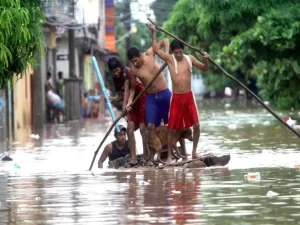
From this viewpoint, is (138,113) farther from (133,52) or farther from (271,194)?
(271,194)

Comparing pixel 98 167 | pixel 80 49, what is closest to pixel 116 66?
pixel 98 167

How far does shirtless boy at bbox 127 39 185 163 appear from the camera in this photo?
15.8 metres

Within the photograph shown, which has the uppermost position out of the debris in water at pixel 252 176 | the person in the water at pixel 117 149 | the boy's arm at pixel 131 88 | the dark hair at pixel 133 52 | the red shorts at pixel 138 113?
the dark hair at pixel 133 52

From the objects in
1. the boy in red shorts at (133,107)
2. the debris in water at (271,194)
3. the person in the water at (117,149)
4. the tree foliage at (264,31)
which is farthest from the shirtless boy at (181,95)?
the tree foliage at (264,31)

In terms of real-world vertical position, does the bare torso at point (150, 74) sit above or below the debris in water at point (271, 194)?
above

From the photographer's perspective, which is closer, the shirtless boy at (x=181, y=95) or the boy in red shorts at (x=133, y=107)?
the shirtless boy at (x=181, y=95)

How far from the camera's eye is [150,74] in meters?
15.8

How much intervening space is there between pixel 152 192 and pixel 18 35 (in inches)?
148

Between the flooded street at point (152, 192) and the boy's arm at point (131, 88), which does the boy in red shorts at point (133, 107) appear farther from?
the flooded street at point (152, 192)

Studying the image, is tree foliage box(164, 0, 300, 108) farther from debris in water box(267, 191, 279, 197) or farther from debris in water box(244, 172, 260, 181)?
debris in water box(267, 191, 279, 197)

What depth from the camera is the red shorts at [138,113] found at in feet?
53.1

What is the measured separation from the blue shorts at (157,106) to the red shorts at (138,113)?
0.72 ft

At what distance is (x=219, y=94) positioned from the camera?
99.4 metres

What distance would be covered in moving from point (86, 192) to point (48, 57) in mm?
32070
